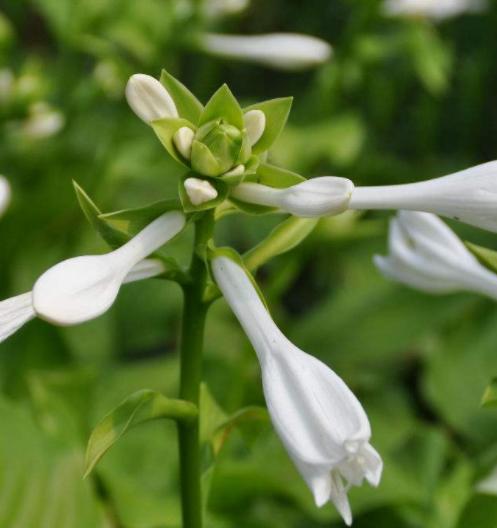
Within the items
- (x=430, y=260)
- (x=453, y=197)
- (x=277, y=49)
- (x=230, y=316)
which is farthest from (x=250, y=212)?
(x=230, y=316)

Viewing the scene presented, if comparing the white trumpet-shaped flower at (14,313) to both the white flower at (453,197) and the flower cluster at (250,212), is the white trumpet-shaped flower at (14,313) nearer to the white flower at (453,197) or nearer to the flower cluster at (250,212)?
the flower cluster at (250,212)

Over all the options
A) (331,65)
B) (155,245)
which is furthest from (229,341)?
(155,245)

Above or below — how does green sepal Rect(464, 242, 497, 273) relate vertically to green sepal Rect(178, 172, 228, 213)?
below

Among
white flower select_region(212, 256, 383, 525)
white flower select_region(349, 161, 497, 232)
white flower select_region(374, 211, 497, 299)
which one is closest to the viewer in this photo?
white flower select_region(212, 256, 383, 525)

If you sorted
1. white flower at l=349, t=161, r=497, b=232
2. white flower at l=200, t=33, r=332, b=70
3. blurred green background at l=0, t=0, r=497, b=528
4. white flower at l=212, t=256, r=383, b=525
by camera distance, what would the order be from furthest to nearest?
white flower at l=200, t=33, r=332, b=70, blurred green background at l=0, t=0, r=497, b=528, white flower at l=349, t=161, r=497, b=232, white flower at l=212, t=256, r=383, b=525

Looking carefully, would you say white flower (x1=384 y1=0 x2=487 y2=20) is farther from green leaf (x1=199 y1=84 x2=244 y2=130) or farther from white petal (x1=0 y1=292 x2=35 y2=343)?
white petal (x1=0 y1=292 x2=35 y2=343)

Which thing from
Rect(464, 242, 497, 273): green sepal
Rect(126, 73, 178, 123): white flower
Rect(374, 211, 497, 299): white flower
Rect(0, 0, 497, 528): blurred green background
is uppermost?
Rect(126, 73, 178, 123): white flower

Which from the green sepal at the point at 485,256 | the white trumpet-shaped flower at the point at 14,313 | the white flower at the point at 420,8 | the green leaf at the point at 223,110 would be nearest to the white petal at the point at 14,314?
the white trumpet-shaped flower at the point at 14,313

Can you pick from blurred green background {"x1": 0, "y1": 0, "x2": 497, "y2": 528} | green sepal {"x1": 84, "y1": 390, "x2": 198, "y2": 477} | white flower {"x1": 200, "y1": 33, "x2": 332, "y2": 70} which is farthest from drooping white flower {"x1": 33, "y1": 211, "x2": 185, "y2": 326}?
white flower {"x1": 200, "y1": 33, "x2": 332, "y2": 70}
